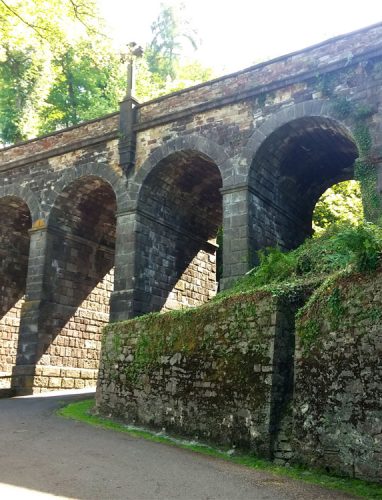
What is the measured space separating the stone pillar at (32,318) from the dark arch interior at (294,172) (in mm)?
6581

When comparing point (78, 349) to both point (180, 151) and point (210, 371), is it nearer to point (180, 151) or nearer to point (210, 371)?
point (180, 151)

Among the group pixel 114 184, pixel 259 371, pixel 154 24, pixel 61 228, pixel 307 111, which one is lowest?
pixel 259 371

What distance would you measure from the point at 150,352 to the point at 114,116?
28.9 ft

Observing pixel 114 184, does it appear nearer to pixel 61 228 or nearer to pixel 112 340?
pixel 61 228

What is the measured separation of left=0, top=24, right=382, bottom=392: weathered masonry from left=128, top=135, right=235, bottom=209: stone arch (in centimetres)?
3

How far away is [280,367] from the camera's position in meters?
6.88

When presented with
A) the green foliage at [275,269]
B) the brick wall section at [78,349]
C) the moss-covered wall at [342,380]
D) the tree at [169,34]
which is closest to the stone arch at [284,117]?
the green foliage at [275,269]

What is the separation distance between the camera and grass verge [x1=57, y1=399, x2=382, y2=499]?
533 cm

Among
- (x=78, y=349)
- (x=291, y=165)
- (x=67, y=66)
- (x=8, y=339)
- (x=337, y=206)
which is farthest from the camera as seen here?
(x=67, y=66)

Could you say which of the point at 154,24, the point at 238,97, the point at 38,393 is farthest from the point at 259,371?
the point at 154,24

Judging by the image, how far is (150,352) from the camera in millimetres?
8648

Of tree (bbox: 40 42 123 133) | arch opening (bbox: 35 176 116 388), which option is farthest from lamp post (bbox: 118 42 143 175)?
tree (bbox: 40 42 123 133)

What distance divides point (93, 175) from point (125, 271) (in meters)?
3.24

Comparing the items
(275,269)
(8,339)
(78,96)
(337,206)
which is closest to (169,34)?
(78,96)
